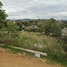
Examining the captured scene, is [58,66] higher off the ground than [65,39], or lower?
lower

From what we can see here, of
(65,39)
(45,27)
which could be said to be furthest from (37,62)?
(45,27)

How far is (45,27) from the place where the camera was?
951 cm

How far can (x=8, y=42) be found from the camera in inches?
175

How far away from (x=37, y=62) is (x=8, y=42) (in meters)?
3.17

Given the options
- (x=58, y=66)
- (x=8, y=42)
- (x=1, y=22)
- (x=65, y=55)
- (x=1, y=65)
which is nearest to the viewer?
(x=1, y=65)

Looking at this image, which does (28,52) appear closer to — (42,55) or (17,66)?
(42,55)

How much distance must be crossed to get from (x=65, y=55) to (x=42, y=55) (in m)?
1.54

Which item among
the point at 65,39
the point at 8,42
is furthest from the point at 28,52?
the point at 65,39

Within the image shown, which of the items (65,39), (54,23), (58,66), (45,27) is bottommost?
(58,66)

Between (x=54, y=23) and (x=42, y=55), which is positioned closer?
(x=42, y=55)

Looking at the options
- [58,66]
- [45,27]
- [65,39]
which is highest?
[45,27]

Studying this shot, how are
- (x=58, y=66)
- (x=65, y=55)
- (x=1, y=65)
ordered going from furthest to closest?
1. (x=65, y=55)
2. (x=58, y=66)
3. (x=1, y=65)

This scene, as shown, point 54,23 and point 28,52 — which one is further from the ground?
point 54,23

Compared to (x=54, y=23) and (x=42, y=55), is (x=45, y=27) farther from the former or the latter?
(x=42, y=55)
